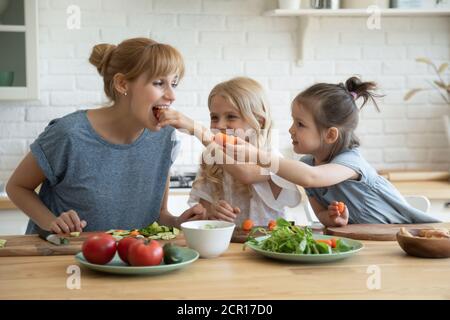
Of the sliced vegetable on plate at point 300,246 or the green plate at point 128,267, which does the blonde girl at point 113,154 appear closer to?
the sliced vegetable on plate at point 300,246

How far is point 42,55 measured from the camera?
3971mm

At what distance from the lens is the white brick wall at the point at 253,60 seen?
13.0ft

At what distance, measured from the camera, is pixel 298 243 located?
174 centimetres

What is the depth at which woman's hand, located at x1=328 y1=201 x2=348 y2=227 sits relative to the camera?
2160 mm

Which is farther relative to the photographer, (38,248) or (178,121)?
(178,121)

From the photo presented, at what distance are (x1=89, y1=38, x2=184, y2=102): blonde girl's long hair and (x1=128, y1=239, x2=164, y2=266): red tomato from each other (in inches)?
33.9

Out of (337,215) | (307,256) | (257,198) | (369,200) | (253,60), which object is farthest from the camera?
(253,60)

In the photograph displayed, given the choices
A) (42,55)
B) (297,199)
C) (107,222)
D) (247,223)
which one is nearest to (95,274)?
(247,223)

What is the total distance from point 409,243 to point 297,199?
0.77 meters

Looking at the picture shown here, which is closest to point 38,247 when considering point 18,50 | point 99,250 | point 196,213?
point 99,250

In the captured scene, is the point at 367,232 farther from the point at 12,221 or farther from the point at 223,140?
the point at 12,221

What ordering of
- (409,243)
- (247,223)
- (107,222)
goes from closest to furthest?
(409,243) → (247,223) → (107,222)

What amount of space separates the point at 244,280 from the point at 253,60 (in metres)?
2.76

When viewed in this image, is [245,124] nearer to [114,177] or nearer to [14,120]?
[114,177]
